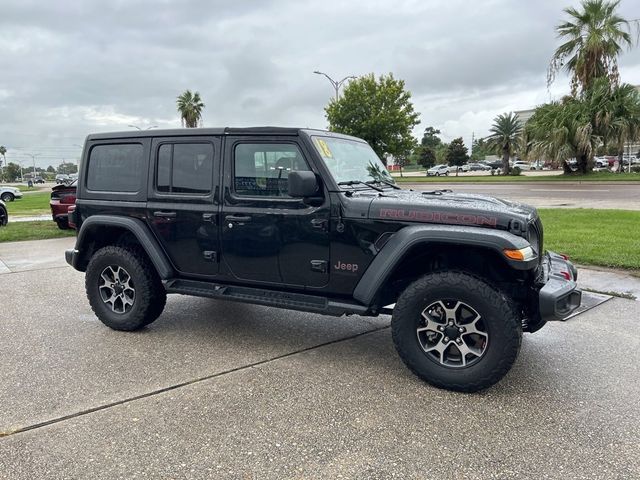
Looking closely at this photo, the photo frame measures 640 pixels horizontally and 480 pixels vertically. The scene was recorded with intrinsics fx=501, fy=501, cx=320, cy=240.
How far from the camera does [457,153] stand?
6800 cm

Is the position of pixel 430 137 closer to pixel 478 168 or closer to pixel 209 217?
pixel 478 168

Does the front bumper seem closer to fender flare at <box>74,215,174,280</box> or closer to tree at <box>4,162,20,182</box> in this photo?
fender flare at <box>74,215,174,280</box>

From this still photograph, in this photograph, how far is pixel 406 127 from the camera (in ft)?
109

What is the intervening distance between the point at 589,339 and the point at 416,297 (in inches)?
76.7

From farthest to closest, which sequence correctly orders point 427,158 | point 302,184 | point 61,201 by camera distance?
point 427,158, point 61,201, point 302,184

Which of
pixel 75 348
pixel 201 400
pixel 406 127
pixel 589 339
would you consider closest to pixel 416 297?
pixel 201 400

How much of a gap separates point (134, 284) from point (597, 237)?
7.86 metres

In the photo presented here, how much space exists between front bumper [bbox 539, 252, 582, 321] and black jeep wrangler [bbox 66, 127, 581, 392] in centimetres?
1

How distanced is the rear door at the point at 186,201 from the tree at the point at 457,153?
66703 millimetres

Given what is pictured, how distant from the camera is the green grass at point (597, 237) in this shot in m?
7.13

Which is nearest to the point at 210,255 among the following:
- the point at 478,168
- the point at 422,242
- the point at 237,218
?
the point at 237,218

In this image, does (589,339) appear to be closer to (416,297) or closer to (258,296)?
(416,297)

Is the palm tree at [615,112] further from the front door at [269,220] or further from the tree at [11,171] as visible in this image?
the tree at [11,171]

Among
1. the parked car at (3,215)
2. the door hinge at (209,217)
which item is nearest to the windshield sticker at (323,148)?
the door hinge at (209,217)
